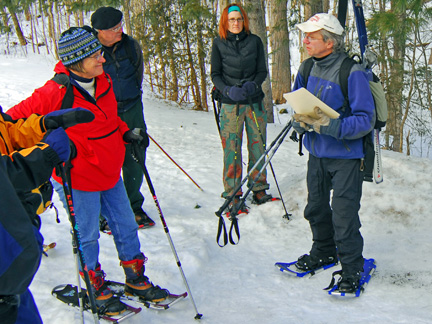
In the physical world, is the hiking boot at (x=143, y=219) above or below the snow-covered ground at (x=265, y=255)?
above

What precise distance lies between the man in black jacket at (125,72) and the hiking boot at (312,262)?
1872mm

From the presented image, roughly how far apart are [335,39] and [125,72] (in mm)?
2448

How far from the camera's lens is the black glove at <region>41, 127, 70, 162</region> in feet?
7.50

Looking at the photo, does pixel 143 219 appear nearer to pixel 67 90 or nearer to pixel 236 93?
pixel 236 93

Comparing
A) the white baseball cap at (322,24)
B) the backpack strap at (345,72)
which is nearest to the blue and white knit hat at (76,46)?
the white baseball cap at (322,24)

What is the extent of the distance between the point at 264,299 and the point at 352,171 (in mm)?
1339

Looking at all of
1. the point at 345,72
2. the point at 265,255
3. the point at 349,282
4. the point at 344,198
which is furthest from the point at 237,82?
the point at 349,282

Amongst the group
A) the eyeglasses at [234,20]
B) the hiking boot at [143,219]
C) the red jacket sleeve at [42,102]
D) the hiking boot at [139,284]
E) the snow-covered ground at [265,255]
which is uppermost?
the eyeglasses at [234,20]

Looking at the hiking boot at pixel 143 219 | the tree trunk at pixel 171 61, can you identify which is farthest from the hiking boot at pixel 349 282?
the tree trunk at pixel 171 61

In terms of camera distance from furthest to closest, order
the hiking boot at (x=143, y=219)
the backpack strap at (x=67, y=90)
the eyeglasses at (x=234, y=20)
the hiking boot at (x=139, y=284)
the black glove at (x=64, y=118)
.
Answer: the eyeglasses at (x=234, y=20), the hiking boot at (x=143, y=219), the hiking boot at (x=139, y=284), the backpack strap at (x=67, y=90), the black glove at (x=64, y=118)

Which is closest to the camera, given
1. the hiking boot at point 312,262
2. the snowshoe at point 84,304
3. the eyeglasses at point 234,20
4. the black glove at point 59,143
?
the black glove at point 59,143

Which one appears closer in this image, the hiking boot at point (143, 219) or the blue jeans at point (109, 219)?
the blue jeans at point (109, 219)

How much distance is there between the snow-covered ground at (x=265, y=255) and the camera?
3.54m

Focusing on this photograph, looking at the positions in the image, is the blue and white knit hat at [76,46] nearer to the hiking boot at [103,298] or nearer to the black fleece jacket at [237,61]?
the hiking boot at [103,298]
